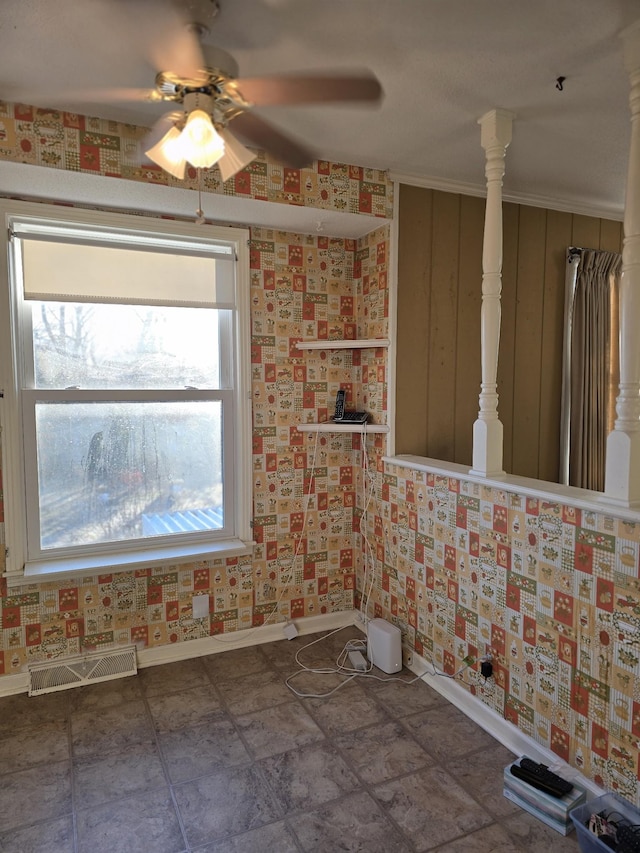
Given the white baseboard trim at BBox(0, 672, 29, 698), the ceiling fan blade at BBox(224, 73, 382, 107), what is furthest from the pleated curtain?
the white baseboard trim at BBox(0, 672, 29, 698)

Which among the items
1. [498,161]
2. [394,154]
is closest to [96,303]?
[394,154]

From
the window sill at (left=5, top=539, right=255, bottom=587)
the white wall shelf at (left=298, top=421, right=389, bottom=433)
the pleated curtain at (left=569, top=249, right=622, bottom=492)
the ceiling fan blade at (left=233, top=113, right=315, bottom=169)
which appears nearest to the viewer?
the ceiling fan blade at (left=233, top=113, right=315, bottom=169)

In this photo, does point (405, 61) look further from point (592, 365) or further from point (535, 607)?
point (592, 365)

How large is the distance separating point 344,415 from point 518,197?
1668 mm

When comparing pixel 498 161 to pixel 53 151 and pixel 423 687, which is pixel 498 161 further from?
pixel 423 687

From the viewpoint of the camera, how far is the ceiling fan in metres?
1.39

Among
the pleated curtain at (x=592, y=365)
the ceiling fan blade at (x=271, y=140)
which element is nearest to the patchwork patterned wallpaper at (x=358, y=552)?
the ceiling fan blade at (x=271, y=140)

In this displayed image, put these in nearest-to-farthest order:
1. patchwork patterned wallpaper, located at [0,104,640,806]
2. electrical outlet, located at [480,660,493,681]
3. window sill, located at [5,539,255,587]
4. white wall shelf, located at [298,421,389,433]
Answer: patchwork patterned wallpaper, located at [0,104,640,806], electrical outlet, located at [480,660,493,681], window sill, located at [5,539,255,587], white wall shelf, located at [298,421,389,433]

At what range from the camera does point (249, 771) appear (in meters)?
2.15

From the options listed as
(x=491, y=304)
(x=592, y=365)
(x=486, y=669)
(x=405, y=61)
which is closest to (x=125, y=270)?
(x=405, y=61)

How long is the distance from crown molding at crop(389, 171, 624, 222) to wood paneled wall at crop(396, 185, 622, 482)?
36 mm

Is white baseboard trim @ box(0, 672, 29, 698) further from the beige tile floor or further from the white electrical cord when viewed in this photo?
the white electrical cord

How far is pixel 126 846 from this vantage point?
1794 mm

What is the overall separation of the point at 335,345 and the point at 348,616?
169 cm
